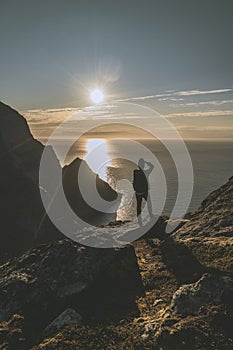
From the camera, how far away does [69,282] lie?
9852 millimetres

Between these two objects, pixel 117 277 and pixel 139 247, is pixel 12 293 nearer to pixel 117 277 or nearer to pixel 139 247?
pixel 117 277

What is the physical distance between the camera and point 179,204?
87312mm

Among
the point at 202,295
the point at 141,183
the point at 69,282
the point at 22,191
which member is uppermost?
the point at 22,191

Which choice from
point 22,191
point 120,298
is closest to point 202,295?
point 120,298

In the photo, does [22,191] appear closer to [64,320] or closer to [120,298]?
[120,298]

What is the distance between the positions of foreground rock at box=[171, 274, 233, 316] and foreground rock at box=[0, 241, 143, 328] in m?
1.75

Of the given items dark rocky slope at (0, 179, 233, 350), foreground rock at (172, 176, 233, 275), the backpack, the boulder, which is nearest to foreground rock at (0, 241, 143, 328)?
dark rocky slope at (0, 179, 233, 350)

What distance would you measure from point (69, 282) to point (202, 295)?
460cm

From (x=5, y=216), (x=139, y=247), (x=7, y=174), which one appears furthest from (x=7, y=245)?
(x=139, y=247)

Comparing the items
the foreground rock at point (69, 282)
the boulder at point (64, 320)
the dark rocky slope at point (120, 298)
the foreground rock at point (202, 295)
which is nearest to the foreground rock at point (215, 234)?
the dark rocky slope at point (120, 298)

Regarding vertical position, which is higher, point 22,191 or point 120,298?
point 22,191

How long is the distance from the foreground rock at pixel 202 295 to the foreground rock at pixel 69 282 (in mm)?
1748

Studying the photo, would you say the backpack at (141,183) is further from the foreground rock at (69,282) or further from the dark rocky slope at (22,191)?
the dark rocky slope at (22,191)

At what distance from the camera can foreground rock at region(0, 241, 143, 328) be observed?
9.07m
